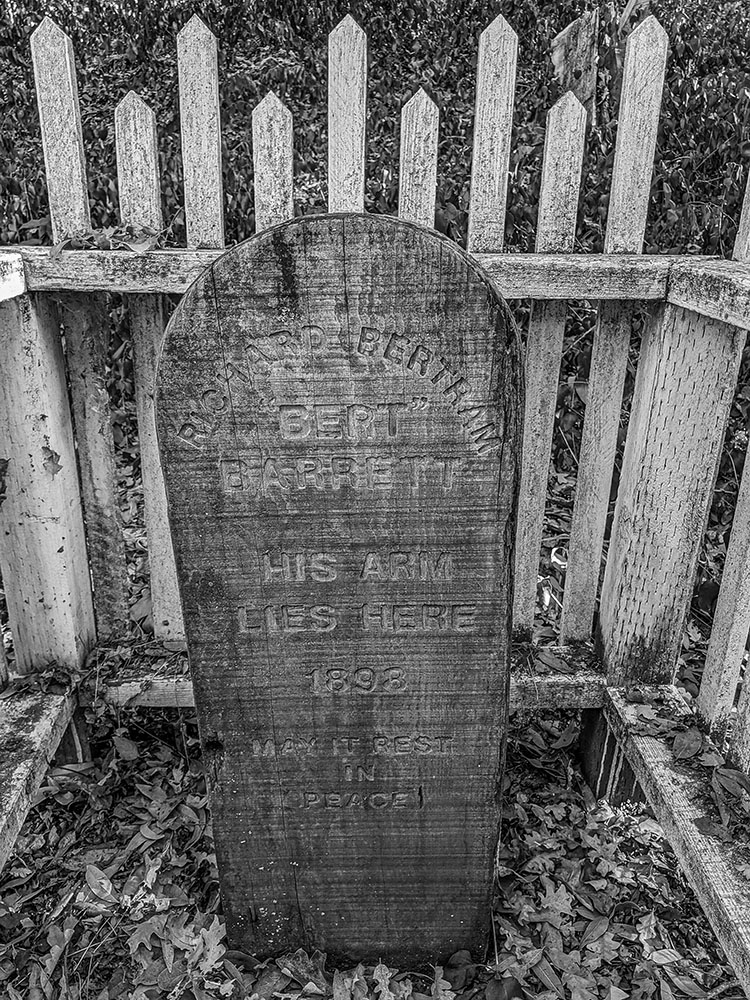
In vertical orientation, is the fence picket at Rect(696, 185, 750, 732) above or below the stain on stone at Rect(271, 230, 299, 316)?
below

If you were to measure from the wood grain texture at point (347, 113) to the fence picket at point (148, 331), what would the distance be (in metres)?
0.50

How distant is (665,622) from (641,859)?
0.73m

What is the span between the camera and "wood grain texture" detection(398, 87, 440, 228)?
212cm

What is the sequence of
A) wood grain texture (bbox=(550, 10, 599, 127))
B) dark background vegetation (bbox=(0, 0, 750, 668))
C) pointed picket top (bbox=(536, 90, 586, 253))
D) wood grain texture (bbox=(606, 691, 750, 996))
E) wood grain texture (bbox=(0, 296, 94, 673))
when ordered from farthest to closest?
wood grain texture (bbox=(550, 10, 599, 127)) < dark background vegetation (bbox=(0, 0, 750, 668)) < wood grain texture (bbox=(0, 296, 94, 673)) < pointed picket top (bbox=(536, 90, 586, 253)) < wood grain texture (bbox=(606, 691, 750, 996))

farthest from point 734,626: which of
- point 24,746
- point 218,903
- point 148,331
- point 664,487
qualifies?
point 24,746

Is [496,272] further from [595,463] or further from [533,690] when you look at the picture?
[533,690]

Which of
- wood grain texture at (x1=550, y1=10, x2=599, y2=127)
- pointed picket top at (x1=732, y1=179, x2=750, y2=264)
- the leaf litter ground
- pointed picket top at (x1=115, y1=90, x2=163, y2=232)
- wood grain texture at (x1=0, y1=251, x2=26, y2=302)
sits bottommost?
the leaf litter ground

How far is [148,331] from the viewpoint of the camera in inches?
97.0

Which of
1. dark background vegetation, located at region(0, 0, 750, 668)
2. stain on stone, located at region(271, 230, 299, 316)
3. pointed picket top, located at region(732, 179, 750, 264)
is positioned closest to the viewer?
stain on stone, located at region(271, 230, 299, 316)

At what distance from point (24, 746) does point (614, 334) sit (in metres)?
2.13

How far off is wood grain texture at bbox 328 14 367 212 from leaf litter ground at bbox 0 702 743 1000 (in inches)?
72.2

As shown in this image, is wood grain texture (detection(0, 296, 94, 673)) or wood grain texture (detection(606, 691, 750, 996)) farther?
wood grain texture (detection(0, 296, 94, 673))

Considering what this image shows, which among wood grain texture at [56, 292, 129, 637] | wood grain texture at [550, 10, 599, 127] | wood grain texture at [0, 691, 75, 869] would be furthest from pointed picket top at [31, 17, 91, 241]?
wood grain texture at [550, 10, 599, 127]

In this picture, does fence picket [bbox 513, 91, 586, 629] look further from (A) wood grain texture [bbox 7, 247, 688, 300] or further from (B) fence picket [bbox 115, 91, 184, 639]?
(B) fence picket [bbox 115, 91, 184, 639]
